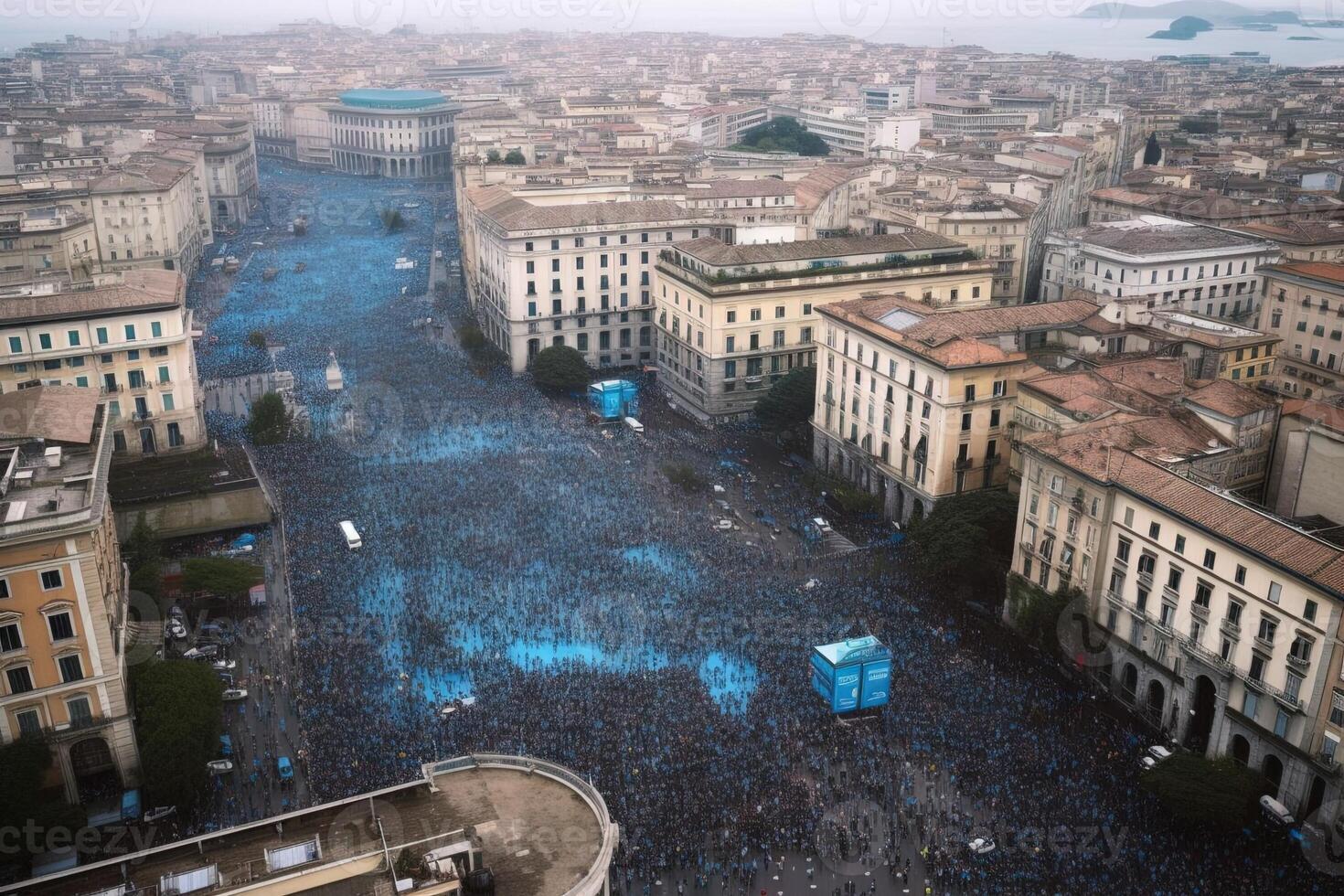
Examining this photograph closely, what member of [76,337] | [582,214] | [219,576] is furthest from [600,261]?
[219,576]

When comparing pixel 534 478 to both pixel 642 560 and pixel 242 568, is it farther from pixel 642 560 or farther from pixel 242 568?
pixel 242 568

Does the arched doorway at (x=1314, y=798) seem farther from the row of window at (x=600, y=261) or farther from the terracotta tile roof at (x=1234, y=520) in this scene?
the row of window at (x=600, y=261)

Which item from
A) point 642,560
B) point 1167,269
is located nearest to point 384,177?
point 1167,269

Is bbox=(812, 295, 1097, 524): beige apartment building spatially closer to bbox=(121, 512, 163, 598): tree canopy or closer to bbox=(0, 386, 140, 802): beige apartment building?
bbox=(121, 512, 163, 598): tree canopy

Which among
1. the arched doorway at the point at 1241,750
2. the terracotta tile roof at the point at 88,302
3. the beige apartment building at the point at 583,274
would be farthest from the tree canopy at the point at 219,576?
the arched doorway at the point at 1241,750

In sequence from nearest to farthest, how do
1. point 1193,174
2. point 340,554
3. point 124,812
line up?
point 124,812 → point 340,554 → point 1193,174

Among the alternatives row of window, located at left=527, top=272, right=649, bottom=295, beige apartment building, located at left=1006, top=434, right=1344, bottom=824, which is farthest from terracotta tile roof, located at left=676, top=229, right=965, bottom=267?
beige apartment building, located at left=1006, top=434, right=1344, bottom=824

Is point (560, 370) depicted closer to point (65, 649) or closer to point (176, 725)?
point (176, 725)

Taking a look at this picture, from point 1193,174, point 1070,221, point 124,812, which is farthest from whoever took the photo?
point 1070,221
